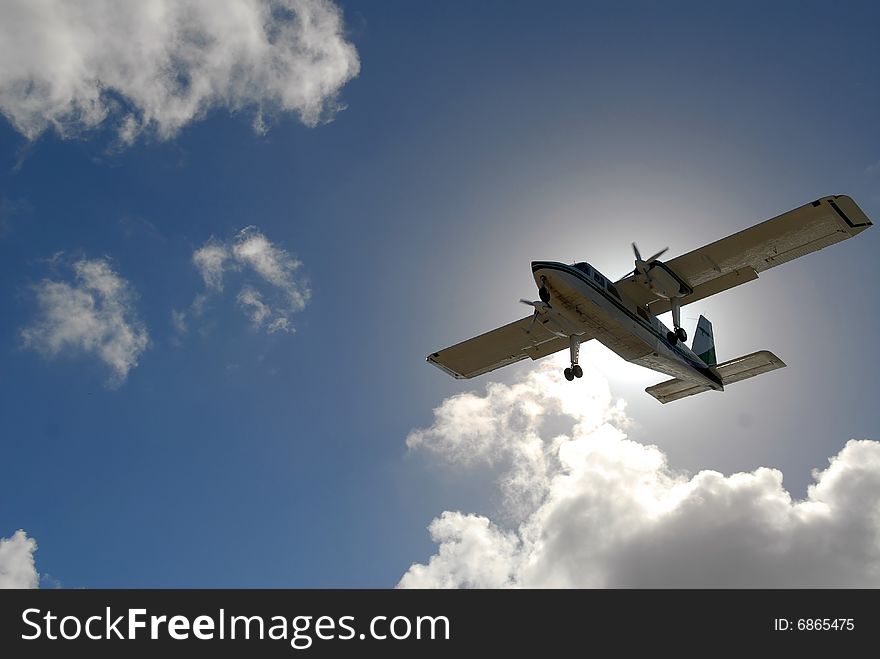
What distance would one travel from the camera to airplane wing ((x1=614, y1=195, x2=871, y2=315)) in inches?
1083

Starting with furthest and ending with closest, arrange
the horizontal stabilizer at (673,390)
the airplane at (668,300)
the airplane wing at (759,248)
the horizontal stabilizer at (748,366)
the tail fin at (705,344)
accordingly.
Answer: the tail fin at (705,344) → the horizontal stabilizer at (673,390) → the horizontal stabilizer at (748,366) → the airplane at (668,300) → the airplane wing at (759,248)

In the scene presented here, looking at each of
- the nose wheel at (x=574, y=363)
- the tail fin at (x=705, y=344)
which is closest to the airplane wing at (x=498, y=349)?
the nose wheel at (x=574, y=363)

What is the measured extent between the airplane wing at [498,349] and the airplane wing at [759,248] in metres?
5.21

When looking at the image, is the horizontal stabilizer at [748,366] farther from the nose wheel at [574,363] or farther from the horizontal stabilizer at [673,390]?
the nose wheel at [574,363]

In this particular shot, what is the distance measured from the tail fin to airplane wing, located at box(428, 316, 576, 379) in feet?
21.1

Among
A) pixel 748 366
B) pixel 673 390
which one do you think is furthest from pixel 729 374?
pixel 673 390

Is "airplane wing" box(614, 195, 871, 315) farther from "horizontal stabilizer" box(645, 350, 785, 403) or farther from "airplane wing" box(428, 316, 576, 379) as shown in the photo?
"airplane wing" box(428, 316, 576, 379)

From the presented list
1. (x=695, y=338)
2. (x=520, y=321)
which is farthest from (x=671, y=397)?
(x=520, y=321)

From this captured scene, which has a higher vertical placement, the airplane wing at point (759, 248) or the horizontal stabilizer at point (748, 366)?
the airplane wing at point (759, 248)

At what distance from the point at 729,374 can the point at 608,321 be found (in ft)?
25.8

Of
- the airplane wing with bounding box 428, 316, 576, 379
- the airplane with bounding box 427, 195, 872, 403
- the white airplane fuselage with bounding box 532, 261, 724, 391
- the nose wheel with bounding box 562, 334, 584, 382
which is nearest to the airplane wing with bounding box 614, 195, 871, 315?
the airplane with bounding box 427, 195, 872, 403

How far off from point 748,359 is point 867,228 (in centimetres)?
725

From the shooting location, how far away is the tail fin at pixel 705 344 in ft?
115
